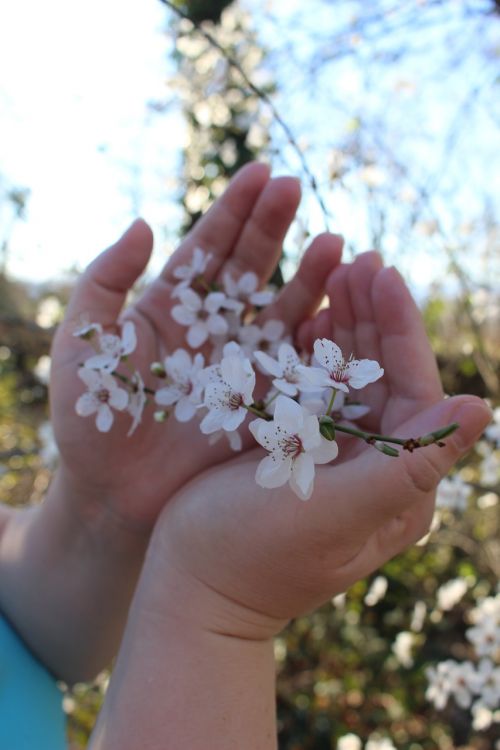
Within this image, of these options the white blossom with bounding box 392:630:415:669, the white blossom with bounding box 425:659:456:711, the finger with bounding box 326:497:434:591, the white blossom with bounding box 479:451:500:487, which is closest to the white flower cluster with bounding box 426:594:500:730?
the white blossom with bounding box 425:659:456:711

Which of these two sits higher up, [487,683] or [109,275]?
[109,275]

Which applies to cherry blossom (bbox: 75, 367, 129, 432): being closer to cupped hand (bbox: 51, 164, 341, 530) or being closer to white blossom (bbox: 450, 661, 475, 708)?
cupped hand (bbox: 51, 164, 341, 530)

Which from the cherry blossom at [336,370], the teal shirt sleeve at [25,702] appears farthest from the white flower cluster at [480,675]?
the cherry blossom at [336,370]

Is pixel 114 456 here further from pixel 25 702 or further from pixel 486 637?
pixel 486 637

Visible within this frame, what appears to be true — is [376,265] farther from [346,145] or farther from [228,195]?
[346,145]

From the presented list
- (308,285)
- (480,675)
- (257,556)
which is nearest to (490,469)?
(480,675)

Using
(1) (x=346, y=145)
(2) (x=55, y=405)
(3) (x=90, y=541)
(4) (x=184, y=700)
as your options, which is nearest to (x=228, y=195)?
(2) (x=55, y=405)

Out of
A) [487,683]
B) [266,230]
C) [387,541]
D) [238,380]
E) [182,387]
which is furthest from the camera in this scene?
[487,683]

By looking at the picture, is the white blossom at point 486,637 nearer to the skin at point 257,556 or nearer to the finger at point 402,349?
the skin at point 257,556
